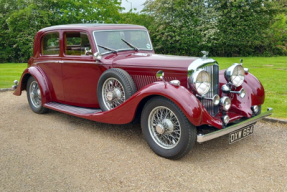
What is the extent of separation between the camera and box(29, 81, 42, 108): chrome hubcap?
6.27 meters

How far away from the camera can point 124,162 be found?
3.84 meters

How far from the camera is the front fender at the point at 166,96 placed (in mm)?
3498

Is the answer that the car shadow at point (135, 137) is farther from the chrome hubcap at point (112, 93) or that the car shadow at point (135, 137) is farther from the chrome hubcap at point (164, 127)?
the chrome hubcap at point (112, 93)

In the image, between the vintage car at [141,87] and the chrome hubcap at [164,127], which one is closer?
the vintage car at [141,87]

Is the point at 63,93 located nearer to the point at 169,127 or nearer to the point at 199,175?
the point at 169,127

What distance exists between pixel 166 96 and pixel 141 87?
99 centimetres

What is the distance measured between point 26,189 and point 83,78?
252cm

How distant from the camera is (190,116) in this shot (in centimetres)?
347

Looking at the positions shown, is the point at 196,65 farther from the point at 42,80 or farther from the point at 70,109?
the point at 42,80

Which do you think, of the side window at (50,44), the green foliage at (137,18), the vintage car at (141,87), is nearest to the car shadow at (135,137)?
the vintage car at (141,87)

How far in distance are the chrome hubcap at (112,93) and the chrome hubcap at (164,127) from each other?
812 millimetres

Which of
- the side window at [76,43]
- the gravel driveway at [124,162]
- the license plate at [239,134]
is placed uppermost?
the side window at [76,43]

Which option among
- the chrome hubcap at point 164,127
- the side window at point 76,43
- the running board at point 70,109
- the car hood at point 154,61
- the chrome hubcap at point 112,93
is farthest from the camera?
the side window at point 76,43

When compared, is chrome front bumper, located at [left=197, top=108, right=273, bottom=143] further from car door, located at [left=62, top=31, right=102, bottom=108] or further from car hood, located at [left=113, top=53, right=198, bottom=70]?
car door, located at [left=62, top=31, right=102, bottom=108]
